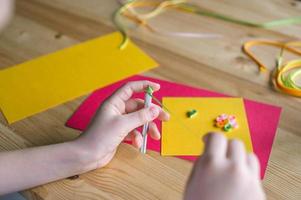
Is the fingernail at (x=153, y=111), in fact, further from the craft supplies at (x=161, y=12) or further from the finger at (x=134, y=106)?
the craft supplies at (x=161, y=12)

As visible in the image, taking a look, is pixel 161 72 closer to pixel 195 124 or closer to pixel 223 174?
pixel 195 124

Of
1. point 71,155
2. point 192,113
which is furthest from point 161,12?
point 71,155

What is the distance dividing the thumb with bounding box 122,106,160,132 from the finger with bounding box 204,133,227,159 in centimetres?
19

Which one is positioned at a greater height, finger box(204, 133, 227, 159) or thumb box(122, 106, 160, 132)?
finger box(204, 133, 227, 159)

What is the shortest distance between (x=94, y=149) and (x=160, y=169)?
99mm

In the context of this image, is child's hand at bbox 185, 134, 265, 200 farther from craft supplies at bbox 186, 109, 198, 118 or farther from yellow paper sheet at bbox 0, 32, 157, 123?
yellow paper sheet at bbox 0, 32, 157, 123

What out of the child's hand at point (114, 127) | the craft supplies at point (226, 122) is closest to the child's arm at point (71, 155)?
the child's hand at point (114, 127)

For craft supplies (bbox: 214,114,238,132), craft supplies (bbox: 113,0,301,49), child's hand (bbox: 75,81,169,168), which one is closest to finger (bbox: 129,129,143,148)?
child's hand (bbox: 75,81,169,168)

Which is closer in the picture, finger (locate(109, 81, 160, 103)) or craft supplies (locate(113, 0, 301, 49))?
finger (locate(109, 81, 160, 103))

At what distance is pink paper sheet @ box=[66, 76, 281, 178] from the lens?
584 millimetres

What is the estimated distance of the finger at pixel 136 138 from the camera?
583 mm

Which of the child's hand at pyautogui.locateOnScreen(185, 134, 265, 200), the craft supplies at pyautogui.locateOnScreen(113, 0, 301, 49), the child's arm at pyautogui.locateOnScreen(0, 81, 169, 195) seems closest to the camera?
the child's hand at pyautogui.locateOnScreen(185, 134, 265, 200)

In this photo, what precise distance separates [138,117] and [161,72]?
20cm

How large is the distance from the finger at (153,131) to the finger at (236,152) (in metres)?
0.22
